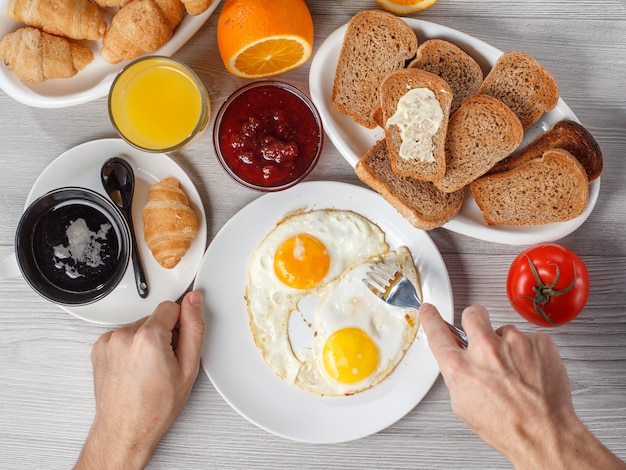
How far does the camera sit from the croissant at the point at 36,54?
7.44 ft

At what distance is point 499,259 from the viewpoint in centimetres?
259

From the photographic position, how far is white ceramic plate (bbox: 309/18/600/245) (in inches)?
93.2

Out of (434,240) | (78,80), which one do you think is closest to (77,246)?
(78,80)

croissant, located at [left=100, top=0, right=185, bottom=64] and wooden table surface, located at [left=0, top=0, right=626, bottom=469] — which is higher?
croissant, located at [left=100, top=0, right=185, bottom=64]

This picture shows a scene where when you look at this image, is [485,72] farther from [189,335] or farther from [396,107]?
[189,335]

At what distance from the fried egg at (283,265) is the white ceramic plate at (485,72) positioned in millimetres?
296

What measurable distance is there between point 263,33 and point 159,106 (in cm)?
53

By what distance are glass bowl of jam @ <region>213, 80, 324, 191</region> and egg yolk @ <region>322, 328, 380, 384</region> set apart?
2.25ft

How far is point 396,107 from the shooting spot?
2287 mm

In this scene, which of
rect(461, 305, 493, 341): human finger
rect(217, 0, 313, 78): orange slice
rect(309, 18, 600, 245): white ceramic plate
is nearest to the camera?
rect(461, 305, 493, 341): human finger

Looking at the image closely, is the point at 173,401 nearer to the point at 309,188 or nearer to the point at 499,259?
the point at 309,188

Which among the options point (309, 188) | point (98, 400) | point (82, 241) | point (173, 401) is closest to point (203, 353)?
point (173, 401)

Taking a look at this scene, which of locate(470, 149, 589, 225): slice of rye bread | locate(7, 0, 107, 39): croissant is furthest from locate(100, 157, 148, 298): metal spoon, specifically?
locate(470, 149, 589, 225): slice of rye bread

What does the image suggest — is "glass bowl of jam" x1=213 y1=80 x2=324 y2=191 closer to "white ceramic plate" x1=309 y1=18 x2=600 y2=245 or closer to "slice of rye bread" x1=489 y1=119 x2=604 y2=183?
"white ceramic plate" x1=309 y1=18 x2=600 y2=245
